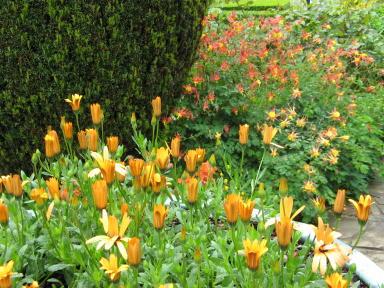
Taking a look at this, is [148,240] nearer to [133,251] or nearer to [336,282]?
[133,251]

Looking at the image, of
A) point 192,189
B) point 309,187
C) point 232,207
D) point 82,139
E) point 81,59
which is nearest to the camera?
point 232,207

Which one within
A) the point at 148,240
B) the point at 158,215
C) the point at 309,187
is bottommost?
the point at 309,187

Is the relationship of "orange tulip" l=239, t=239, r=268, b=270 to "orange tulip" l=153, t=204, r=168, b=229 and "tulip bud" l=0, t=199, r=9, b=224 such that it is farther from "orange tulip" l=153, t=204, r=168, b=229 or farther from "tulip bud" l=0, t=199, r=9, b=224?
"tulip bud" l=0, t=199, r=9, b=224

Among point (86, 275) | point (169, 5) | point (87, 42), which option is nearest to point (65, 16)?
point (87, 42)

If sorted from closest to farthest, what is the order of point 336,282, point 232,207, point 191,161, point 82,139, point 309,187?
point 336,282 < point 232,207 < point 191,161 < point 82,139 < point 309,187

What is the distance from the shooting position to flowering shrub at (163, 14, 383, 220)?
3215 mm

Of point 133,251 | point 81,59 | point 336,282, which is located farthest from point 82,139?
point 81,59

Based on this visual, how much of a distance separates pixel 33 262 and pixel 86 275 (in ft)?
0.78

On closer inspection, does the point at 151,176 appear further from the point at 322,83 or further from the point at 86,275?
the point at 322,83

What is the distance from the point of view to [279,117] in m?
3.58

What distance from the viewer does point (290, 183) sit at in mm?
3172

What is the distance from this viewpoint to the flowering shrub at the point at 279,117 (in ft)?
10.5

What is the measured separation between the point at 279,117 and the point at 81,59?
1537 millimetres

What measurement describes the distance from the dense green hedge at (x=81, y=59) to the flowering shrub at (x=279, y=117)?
1.26 feet
